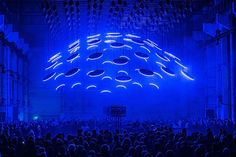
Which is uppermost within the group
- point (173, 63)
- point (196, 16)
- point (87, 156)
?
point (196, 16)

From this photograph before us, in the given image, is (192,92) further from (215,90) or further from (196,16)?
(196,16)

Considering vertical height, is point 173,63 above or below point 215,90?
above

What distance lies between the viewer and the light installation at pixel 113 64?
4497 centimetres

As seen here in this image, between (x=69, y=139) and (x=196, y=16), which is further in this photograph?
(x=196, y=16)

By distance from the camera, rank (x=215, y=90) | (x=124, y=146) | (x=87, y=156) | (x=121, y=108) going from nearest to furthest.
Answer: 1. (x=87, y=156)
2. (x=124, y=146)
3. (x=121, y=108)
4. (x=215, y=90)

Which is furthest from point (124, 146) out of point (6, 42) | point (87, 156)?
point (6, 42)

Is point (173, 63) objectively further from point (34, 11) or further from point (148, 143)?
point (148, 143)

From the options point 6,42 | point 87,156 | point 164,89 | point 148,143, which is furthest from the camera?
point 164,89

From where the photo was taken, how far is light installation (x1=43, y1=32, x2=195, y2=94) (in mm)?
44969

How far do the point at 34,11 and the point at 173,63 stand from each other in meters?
17.7

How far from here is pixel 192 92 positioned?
47812mm

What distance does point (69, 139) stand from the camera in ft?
53.2

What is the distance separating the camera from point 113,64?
48.3 m

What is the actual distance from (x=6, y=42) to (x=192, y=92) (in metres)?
21.4
